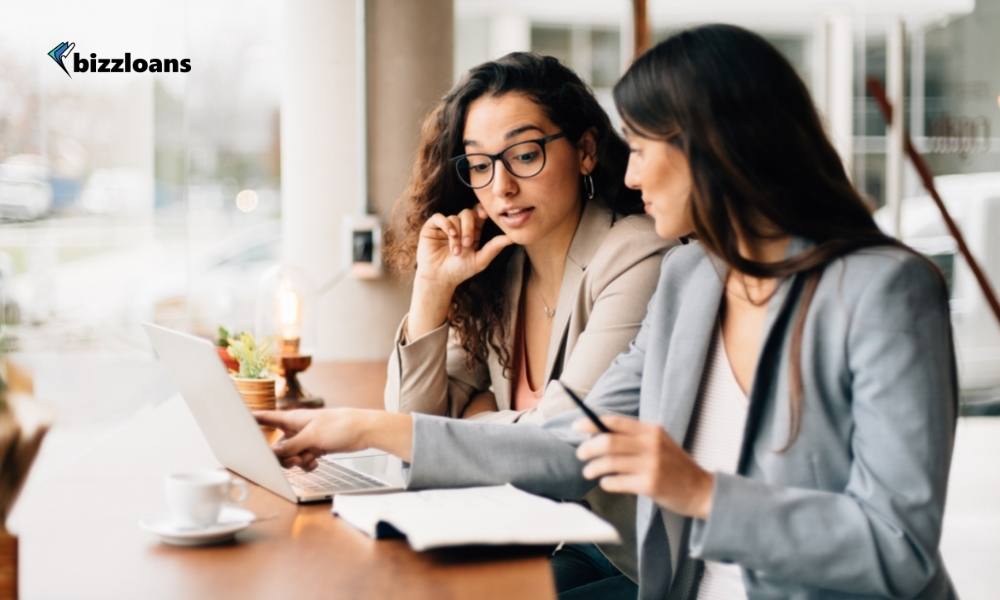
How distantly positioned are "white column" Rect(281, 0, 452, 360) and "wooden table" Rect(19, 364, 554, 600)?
2230mm

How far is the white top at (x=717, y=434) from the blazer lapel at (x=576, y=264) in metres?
0.47

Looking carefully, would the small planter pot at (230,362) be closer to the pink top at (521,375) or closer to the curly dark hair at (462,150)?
the curly dark hair at (462,150)

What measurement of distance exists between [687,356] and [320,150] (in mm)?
2582

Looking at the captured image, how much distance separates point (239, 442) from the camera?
160 cm

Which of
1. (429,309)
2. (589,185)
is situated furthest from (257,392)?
(589,185)

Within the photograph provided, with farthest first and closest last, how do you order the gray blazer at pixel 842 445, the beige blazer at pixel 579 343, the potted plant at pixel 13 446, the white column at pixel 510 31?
the white column at pixel 510 31 < the beige blazer at pixel 579 343 < the gray blazer at pixel 842 445 < the potted plant at pixel 13 446

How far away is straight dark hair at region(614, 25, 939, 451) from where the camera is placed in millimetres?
1392

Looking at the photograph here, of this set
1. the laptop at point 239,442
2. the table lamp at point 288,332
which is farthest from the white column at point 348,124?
the laptop at point 239,442

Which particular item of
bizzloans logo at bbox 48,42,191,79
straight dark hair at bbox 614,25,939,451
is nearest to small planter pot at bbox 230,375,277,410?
straight dark hair at bbox 614,25,939,451

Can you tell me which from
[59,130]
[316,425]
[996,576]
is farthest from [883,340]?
[59,130]

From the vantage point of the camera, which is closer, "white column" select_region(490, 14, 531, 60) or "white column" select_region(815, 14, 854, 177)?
"white column" select_region(815, 14, 854, 177)

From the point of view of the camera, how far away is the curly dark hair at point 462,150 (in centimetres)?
207

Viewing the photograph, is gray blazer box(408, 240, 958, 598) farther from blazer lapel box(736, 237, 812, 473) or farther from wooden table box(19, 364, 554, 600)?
wooden table box(19, 364, 554, 600)

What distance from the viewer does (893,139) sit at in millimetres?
4012
